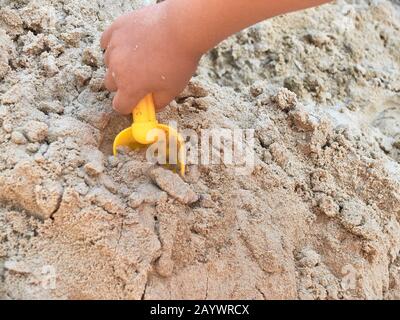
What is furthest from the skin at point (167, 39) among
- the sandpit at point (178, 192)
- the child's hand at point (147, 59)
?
the sandpit at point (178, 192)

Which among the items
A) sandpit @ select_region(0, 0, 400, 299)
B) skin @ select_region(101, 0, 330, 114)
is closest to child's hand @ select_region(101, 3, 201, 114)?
skin @ select_region(101, 0, 330, 114)

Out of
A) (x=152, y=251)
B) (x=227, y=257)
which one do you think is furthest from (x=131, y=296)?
(x=227, y=257)

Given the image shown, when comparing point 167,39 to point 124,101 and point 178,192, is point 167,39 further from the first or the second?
point 178,192

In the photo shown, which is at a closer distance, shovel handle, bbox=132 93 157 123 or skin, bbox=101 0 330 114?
skin, bbox=101 0 330 114

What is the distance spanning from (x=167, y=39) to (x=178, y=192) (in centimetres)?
27

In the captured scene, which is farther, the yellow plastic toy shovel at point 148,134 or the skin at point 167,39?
the yellow plastic toy shovel at point 148,134

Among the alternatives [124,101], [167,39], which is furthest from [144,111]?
[167,39]

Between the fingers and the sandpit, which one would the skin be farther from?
the sandpit

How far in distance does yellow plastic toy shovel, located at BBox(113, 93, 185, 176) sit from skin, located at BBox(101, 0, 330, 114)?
0.02 meters

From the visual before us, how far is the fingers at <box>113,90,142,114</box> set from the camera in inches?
42.5

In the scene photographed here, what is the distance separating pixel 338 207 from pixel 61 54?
0.65 metres

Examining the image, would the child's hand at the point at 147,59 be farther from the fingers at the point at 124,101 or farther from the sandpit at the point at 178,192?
the sandpit at the point at 178,192

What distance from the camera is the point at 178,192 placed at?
42.2 inches

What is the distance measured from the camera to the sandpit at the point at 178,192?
99 centimetres
